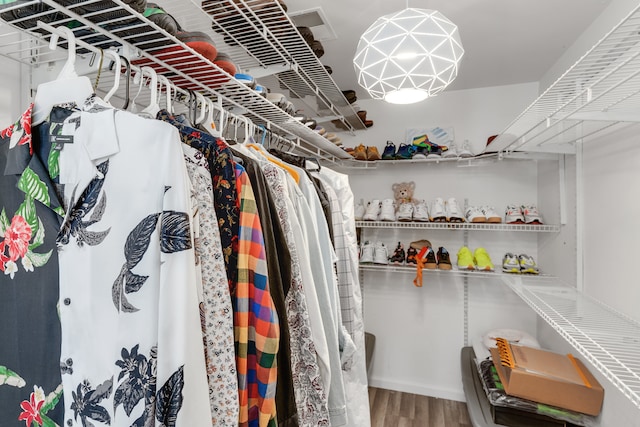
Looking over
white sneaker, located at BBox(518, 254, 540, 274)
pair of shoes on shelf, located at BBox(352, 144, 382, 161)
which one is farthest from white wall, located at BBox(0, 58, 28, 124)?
white sneaker, located at BBox(518, 254, 540, 274)

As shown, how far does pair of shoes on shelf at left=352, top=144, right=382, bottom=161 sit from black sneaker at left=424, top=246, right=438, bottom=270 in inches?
29.3

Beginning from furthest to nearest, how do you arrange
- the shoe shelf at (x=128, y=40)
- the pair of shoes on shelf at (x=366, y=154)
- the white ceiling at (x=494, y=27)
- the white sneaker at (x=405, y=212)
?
1. the pair of shoes on shelf at (x=366, y=154)
2. the white sneaker at (x=405, y=212)
3. the white ceiling at (x=494, y=27)
4. the shoe shelf at (x=128, y=40)

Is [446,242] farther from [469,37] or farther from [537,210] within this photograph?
Answer: [469,37]

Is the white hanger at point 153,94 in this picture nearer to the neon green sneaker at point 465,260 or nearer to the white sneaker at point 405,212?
the white sneaker at point 405,212

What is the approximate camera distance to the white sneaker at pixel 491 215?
6.97ft

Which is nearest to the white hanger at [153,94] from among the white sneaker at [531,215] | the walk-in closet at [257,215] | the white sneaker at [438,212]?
the walk-in closet at [257,215]

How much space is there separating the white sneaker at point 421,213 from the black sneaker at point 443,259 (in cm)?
24

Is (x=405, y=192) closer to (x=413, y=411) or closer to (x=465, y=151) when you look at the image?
(x=465, y=151)

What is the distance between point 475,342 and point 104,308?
7.95 ft

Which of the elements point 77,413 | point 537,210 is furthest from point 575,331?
point 537,210

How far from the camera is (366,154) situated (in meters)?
2.47

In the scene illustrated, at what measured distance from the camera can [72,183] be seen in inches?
23.2

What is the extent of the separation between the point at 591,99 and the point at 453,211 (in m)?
1.34

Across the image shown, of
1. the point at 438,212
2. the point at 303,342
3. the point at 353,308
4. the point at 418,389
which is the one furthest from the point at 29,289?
the point at 418,389
